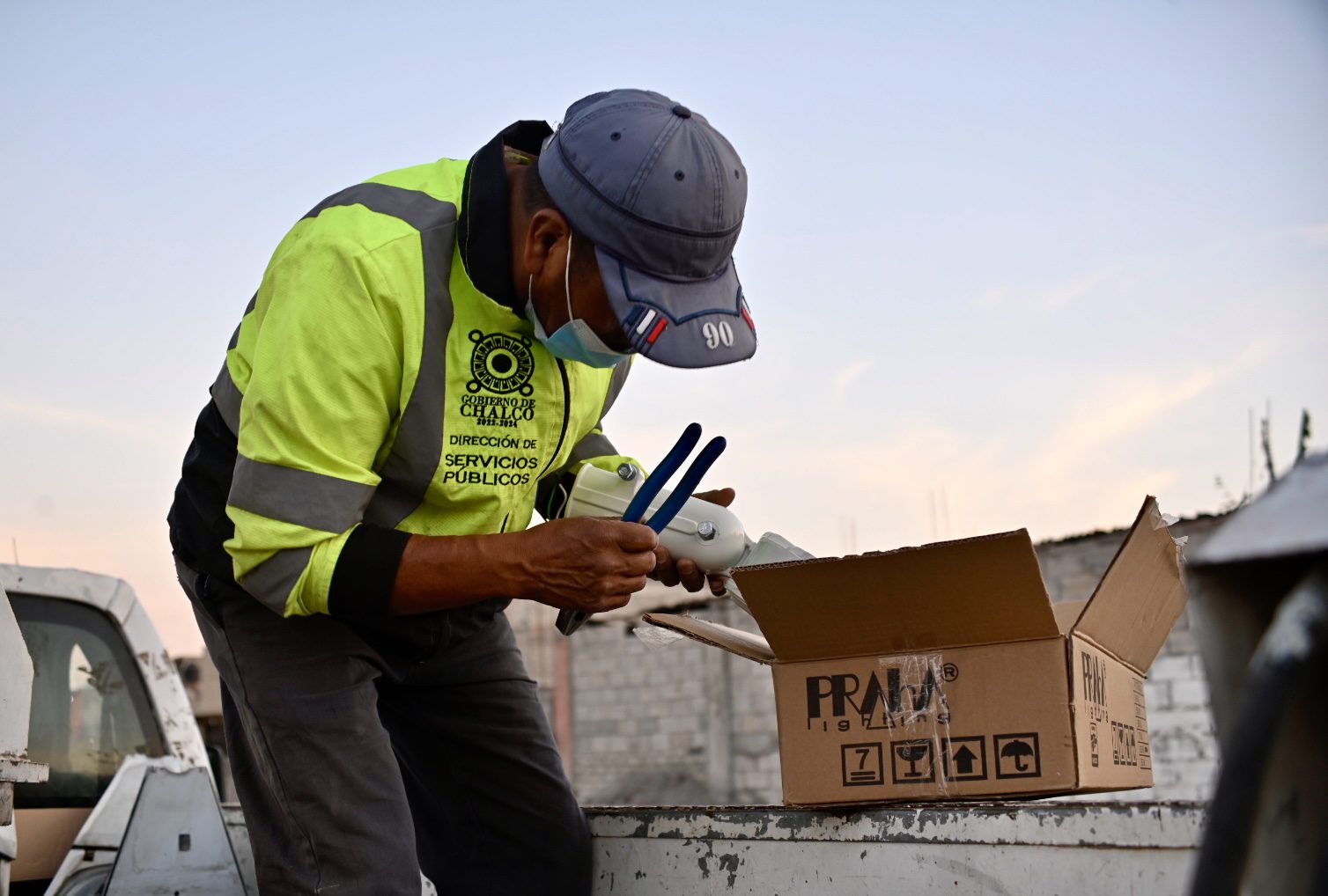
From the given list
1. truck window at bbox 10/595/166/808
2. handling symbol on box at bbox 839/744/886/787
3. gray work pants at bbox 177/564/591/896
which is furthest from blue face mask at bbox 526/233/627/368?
truck window at bbox 10/595/166/808

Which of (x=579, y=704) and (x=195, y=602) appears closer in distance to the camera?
(x=195, y=602)

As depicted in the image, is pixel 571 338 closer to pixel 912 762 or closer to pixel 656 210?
pixel 656 210

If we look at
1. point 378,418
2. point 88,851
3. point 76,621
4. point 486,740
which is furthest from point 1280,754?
point 76,621

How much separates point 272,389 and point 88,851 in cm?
124

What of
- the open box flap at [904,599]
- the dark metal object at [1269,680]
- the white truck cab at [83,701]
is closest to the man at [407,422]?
the open box flap at [904,599]

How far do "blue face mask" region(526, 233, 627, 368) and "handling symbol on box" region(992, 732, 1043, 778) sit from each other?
78 centimetres

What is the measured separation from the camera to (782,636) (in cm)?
196

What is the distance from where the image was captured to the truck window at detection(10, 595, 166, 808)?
2.70 metres

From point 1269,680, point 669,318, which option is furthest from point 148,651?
point 1269,680

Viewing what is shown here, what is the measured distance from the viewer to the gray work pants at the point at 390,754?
1.87 metres

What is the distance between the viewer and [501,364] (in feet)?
6.52

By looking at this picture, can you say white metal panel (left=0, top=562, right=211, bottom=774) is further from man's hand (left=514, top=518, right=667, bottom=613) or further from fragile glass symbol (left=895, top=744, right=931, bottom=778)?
fragile glass symbol (left=895, top=744, right=931, bottom=778)

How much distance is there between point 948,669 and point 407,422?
84 cm

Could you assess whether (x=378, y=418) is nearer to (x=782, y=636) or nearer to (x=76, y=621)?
(x=782, y=636)
